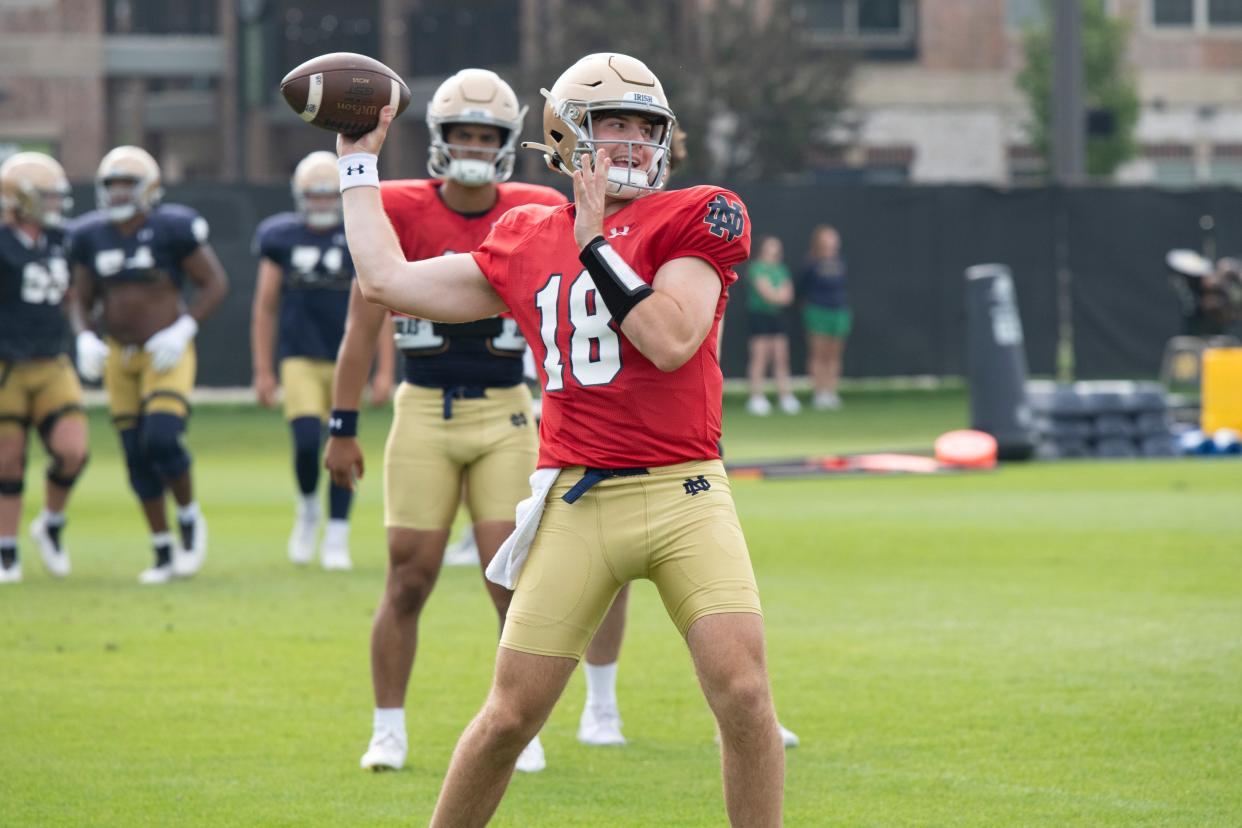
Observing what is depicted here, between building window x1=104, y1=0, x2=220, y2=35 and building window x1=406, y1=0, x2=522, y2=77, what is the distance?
6140mm

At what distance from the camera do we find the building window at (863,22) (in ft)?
139

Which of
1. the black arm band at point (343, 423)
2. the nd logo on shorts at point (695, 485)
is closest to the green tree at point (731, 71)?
the black arm band at point (343, 423)

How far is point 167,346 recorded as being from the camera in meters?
10.9

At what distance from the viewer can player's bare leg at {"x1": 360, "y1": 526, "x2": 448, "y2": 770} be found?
6.64 meters

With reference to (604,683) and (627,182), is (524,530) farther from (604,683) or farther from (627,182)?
(604,683)

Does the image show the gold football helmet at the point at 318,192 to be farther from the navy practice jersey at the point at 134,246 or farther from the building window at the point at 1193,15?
the building window at the point at 1193,15

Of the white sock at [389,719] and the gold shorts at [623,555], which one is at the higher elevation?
the gold shorts at [623,555]

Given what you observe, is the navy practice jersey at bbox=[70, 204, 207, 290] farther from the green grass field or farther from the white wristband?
the white wristband

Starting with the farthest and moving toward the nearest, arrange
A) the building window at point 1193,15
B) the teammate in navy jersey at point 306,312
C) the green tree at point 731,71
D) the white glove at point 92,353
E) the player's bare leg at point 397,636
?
the building window at point 1193,15, the green tree at point 731,71, the teammate in navy jersey at point 306,312, the white glove at point 92,353, the player's bare leg at point 397,636

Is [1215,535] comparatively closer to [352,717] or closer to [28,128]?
[352,717]

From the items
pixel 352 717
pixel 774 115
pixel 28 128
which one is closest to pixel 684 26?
pixel 774 115

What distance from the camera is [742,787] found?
4.70 meters

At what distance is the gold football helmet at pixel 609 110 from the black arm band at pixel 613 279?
0.90ft

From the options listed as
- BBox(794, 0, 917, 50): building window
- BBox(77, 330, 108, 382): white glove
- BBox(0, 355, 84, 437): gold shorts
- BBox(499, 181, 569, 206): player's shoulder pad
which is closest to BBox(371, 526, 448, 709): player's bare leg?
BBox(499, 181, 569, 206): player's shoulder pad
